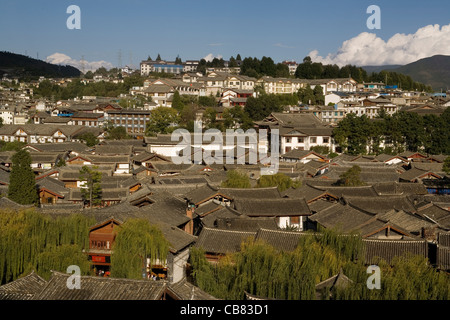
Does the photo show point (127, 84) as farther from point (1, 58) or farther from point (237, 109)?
point (1, 58)

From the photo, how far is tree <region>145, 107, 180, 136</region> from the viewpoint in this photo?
39594 millimetres

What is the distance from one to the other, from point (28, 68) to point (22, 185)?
90.2 m

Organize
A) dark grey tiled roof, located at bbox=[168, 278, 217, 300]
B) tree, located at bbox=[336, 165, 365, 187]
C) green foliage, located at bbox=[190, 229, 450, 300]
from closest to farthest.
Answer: dark grey tiled roof, located at bbox=[168, 278, 217, 300] < green foliage, located at bbox=[190, 229, 450, 300] < tree, located at bbox=[336, 165, 365, 187]

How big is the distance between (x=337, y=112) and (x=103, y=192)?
27.1 meters

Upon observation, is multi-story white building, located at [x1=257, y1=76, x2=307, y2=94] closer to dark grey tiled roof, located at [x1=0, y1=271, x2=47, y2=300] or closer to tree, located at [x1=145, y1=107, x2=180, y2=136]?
tree, located at [x1=145, y1=107, x2=180, y2=136]

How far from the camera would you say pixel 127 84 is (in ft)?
196

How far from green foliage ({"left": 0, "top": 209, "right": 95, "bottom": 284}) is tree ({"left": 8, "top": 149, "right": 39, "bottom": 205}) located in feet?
20.8

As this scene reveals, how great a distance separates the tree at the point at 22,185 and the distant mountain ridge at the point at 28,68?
7690 cm

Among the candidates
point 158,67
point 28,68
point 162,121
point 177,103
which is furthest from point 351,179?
point 28,68

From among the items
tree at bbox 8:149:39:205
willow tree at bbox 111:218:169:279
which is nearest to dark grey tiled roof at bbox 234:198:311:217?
willow tree at bbox 111:218:169:279

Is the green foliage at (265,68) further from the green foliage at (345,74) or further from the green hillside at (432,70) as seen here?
the green hillside at (432,70)

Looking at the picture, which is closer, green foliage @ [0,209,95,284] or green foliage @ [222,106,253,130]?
green foliage @ [0,209,95,284]
